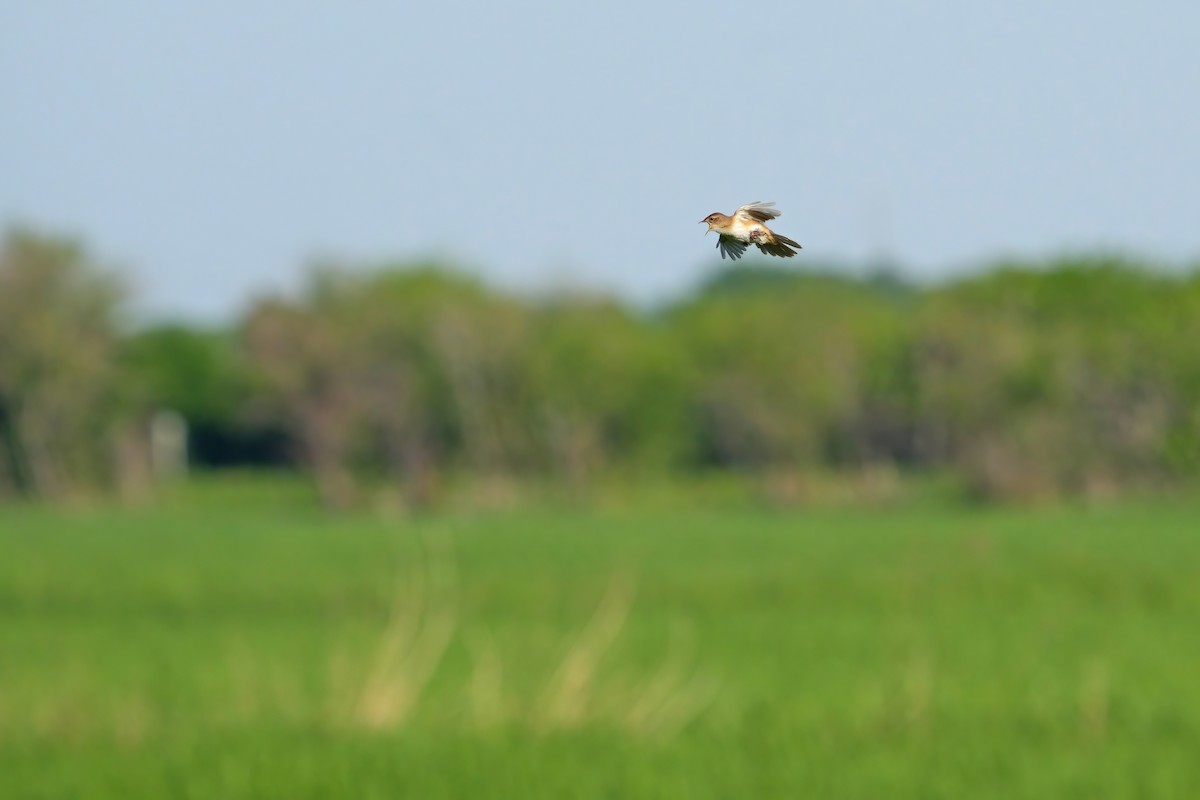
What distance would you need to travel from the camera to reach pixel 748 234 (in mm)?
1761

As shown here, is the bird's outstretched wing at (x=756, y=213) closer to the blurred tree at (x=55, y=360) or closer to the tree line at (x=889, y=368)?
the tree line at (x=889, y=368)

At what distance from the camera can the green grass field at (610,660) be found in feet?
60.0

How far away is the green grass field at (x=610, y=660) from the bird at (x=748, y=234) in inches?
141

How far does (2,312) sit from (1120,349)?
498 cm

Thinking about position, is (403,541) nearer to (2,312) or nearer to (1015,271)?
(2,312)

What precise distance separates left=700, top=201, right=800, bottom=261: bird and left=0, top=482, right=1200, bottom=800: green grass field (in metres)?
3.57

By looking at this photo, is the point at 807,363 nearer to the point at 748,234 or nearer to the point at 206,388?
the point at 748,234

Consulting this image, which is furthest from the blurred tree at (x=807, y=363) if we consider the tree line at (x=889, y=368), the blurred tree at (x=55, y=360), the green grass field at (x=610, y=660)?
the blurred tree at (x=55, y=360)

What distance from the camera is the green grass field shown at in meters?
18.3

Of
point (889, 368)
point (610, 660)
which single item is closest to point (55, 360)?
point (889, 368)

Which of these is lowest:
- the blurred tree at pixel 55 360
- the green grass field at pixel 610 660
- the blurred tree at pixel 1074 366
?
the green grass field at pixel 610 660

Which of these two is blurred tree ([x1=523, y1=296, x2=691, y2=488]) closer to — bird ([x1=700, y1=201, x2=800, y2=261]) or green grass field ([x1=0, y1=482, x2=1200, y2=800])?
green grass field ([x1=0, y1=482, x2=1200, y2=800])

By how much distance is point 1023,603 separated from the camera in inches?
1583

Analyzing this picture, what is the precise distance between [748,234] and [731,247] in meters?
0.02
